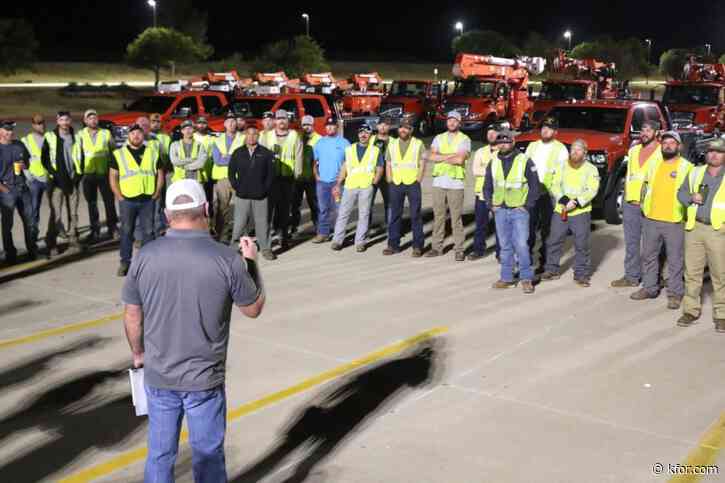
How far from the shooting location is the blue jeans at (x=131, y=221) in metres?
10.4

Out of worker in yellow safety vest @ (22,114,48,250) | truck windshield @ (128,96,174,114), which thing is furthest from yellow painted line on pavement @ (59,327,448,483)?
truck windshield @ (128,96,174,114)

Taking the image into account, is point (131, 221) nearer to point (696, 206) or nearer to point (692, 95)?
point (696, 206)

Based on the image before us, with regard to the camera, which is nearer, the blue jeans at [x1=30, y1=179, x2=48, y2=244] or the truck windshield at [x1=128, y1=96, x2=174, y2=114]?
the blue jeans at [x1=30, y1=179, x2=48, y2=244]

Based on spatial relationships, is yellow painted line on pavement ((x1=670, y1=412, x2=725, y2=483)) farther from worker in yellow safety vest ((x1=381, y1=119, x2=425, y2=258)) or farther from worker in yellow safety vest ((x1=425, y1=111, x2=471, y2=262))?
worker in yellow safety vest ((x1=381, y1=119, x2=425, y2=258))

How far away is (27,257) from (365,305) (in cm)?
489

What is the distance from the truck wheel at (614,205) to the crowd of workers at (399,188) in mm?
1949

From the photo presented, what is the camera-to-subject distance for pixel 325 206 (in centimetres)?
1265

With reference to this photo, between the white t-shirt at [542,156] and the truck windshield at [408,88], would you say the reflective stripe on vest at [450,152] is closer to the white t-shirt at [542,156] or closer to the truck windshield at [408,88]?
the white t-shirt at [542,156]

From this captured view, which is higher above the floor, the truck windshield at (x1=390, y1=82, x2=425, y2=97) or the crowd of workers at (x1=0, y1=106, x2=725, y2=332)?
the truck windshield at (x1=390, y1=82, x2=425, y2=97)

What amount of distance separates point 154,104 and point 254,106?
2570mm

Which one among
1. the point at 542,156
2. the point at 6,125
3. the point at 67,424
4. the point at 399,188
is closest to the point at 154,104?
the point at 6,125

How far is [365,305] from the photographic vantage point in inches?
365

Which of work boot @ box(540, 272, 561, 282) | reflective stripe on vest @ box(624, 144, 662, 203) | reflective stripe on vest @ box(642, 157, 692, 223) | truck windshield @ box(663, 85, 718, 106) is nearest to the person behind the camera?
reflective stripe on vest @ box(642, 157, 692, 223)

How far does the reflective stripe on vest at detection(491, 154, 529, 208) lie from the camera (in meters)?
9.71
